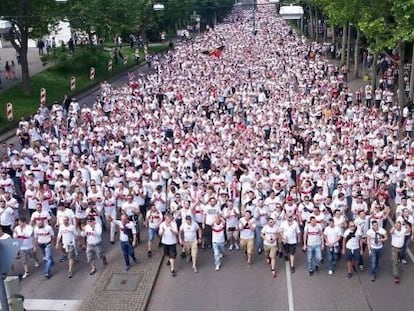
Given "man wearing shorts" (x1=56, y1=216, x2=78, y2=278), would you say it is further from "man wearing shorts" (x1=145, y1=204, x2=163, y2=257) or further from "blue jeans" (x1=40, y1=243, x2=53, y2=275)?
"man wearing shorts" (x1=145, y1=204, x2=163, y2=257)

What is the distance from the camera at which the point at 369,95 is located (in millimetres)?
28906

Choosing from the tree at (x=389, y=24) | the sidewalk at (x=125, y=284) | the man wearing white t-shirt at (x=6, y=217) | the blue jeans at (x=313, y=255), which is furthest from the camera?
the tree at (x=389, y=24)

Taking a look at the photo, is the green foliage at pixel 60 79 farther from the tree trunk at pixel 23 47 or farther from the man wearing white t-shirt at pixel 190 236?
the man wearing white t-shirt at pixel 190 236

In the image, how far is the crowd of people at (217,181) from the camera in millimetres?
13156

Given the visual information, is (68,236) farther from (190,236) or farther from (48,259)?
(190,236)

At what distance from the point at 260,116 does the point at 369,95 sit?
334 inches

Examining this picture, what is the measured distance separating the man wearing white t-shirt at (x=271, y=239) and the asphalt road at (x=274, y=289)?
33 centimetres

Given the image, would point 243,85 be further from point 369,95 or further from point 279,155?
point 279,155

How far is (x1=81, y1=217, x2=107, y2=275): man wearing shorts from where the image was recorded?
13.0 meters

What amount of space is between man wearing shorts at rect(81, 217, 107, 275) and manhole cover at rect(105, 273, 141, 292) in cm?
60

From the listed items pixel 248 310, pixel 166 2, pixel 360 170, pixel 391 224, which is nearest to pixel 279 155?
pixel 360 170

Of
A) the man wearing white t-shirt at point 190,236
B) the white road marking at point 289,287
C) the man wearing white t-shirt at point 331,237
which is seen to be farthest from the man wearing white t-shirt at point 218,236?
the man wearing white t-shirt at point 331,237

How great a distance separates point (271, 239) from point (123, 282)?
3.29 m

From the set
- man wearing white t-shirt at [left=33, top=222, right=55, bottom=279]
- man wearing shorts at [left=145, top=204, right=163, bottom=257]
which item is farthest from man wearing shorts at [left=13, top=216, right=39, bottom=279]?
man wearing shorts at [left=145, top=204, right=163, bottom=257]
